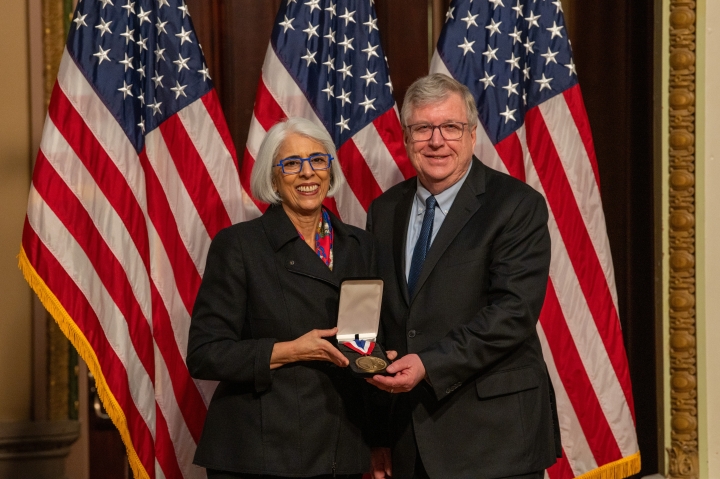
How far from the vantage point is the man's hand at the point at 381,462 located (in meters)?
2.69

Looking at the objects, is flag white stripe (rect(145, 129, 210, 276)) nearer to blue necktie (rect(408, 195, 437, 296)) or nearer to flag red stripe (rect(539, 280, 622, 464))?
blue necktie (rect(408, 195, 437, 296))

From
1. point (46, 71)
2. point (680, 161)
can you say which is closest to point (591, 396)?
point (680, 161)

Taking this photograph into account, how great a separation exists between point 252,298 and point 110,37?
51.1 inches

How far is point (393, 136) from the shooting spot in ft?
11.2

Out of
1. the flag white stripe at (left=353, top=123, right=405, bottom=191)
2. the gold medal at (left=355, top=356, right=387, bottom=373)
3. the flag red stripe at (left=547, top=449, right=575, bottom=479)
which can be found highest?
the flag white stripe at (left=353, top=123, right=405, bottom=191)

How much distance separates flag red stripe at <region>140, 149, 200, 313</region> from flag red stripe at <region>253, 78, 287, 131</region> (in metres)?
0.45

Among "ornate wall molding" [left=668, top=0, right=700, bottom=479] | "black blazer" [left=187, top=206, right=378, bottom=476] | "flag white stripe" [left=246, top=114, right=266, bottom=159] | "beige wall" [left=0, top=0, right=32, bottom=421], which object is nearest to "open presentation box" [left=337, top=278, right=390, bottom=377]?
"black blazer" [left=187, top=206, right=378, bottom=476]

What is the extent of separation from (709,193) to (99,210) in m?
2.43

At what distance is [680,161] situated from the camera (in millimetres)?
3664

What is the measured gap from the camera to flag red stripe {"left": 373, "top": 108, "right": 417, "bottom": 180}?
3.41 metres

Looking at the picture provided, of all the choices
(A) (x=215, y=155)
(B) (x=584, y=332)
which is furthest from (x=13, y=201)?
(B) (x=584, y=332)

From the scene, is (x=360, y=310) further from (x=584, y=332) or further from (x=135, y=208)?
(x=584, y=332)

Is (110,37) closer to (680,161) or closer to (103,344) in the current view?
(103,344)

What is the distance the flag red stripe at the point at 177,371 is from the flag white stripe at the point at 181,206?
20 centimetres
